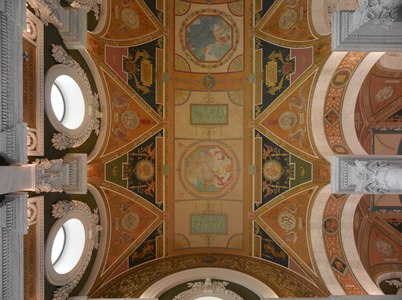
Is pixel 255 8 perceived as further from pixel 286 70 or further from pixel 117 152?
pixel 117 152

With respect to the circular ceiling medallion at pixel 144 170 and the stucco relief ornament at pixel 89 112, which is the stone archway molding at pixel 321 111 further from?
the stucco relief ornament at pixel 89 112

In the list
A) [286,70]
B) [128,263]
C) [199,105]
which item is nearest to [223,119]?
[199,105]

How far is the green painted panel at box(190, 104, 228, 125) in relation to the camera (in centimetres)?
1174

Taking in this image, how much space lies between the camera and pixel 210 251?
11.9 metres

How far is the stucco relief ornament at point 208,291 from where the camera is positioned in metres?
9.10

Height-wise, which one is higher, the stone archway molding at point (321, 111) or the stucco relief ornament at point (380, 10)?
the stucco relief ornament at point (380, 10)

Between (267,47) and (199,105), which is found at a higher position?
(267,47)

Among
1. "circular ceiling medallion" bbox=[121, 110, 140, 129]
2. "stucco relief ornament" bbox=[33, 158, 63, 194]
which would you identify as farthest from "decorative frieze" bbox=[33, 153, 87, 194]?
"circular ceiling medallion" bbox=[121, 110, 140, 129]

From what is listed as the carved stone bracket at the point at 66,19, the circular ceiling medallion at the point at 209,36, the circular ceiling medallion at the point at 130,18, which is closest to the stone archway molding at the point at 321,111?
the circular ceiling medallion at the point at 209,36

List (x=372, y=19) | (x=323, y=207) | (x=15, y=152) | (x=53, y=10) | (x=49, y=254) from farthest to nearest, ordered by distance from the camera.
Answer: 1. (x=323, y=207)
2. (x=49, y=254)
3. (x=53, y=10)
4. (x=15, y=152)
5. (x=372, y=19)

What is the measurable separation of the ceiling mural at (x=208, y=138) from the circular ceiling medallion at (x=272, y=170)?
0.04 metres

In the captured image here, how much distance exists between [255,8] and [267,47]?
1.36 metres

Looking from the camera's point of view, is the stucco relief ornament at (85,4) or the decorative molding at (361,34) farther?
the stucco relief ornament at (85,4)

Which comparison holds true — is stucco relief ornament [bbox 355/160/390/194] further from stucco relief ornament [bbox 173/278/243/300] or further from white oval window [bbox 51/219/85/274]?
white oval window [bbox 51/219/85/274]
